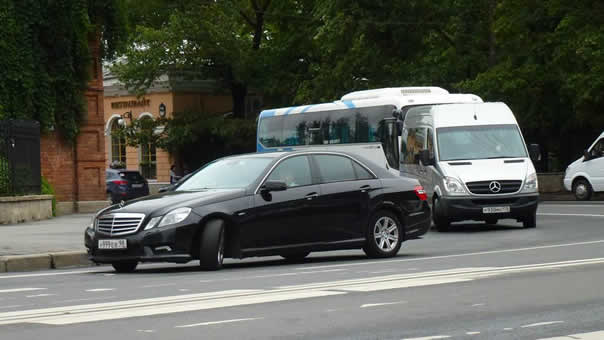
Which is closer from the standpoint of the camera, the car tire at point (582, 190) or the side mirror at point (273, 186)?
the side mirror at point (273, 186)

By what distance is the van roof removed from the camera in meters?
23.8

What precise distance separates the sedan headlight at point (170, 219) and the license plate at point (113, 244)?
338 millimetres

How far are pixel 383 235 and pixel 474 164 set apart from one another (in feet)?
24.8

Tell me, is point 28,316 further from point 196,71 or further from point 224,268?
point 196,71

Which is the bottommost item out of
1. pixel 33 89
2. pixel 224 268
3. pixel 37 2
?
pixel 224 268

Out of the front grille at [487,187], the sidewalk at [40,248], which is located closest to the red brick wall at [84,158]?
the sidewalk at [40,248]

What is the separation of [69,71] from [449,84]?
15.7m

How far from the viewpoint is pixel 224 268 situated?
573 inches

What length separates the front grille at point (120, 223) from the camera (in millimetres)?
13844

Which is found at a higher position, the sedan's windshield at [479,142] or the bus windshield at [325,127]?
the bus windshield at [325,127]

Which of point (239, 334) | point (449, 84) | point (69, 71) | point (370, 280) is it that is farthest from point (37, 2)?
point (239, 334)

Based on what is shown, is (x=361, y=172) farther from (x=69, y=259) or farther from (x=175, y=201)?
(x=69, y=259)

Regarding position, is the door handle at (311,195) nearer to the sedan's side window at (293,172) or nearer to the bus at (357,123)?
the sedan's side window at (293,172)

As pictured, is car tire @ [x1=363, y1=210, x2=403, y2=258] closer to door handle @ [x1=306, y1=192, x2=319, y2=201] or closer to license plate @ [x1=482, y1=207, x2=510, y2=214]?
door handle @ [x1=306, y1=192, x2=319, y2=201]
